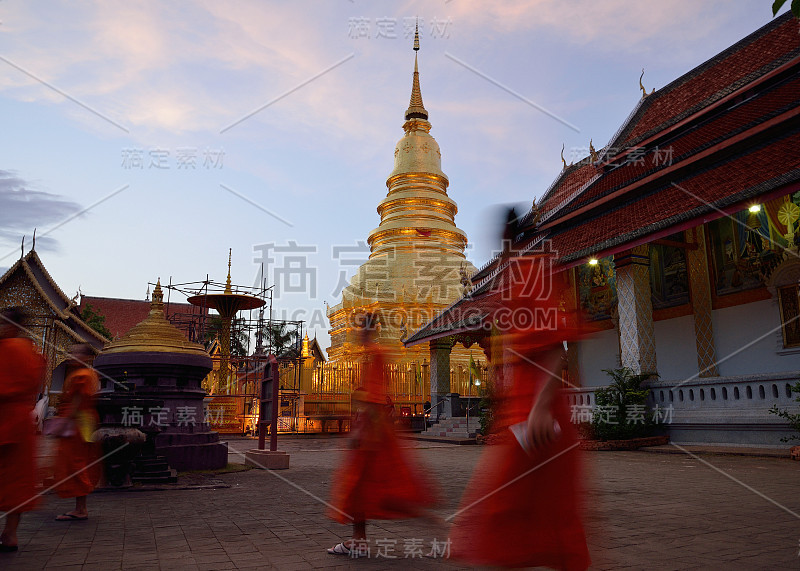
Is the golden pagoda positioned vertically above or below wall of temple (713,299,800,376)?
above

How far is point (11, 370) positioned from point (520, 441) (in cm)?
369

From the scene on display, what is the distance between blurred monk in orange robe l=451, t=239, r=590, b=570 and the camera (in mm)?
2760

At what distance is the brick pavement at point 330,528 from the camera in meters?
3.63

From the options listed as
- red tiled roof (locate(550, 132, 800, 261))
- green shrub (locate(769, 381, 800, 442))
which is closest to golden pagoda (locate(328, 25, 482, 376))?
red tiled roof (locate(550, 132, 800, 261))

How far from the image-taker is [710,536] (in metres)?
4.12

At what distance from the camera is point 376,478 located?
12.7 feet

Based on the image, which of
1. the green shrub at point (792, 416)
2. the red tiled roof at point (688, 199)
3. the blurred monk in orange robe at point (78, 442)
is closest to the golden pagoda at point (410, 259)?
the red tiled roof at point (688, 199)

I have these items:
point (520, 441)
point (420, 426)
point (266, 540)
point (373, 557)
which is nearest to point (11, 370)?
point (266, 540)

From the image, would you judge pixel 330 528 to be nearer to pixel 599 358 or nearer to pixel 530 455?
pixel 530 455

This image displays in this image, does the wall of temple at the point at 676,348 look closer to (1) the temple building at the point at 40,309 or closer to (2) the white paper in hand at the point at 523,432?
(2) the white paper in hand at the point at 523,432

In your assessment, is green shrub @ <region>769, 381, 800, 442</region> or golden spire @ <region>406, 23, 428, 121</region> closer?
green shrub @ <region>769, 381, 800, 442</region>

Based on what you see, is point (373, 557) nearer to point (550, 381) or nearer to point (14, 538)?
point (550, 381)

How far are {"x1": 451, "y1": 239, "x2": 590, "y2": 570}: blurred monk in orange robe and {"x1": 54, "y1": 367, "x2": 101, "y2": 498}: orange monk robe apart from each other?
357 cm

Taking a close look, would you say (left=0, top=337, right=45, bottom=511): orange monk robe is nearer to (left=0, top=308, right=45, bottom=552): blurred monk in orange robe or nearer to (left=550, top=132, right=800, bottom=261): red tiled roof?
(left=0, top=308, right=45, bottom=552): blurred monk in orange robe
